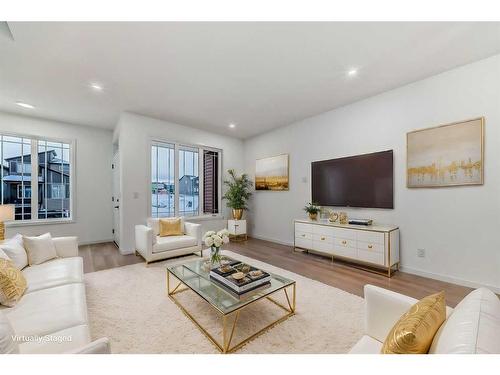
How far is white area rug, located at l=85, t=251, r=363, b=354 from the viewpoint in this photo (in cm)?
164

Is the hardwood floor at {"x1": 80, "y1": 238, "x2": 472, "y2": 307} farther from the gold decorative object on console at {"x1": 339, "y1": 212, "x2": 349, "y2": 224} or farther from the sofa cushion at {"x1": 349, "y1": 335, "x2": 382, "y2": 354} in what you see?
the sofa cushion at {"x1": 349, "y1": 335, "x2": 382, "y2": 354}

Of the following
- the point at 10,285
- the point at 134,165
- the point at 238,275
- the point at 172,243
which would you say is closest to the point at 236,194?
the point at 172,243

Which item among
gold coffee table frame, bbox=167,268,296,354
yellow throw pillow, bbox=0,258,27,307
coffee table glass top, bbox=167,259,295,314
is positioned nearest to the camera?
yellow throw pillow, bbox=0,258,27,307

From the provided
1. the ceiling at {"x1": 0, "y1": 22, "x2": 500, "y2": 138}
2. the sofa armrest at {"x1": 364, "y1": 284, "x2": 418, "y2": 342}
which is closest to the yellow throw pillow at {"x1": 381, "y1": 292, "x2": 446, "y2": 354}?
the sofa armrest at {"x1": 364, "y1": 284, "x2": 418, "y2": 342}

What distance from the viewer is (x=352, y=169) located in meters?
3.73

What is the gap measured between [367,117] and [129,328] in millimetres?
4206

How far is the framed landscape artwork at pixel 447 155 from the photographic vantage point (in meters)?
2.58

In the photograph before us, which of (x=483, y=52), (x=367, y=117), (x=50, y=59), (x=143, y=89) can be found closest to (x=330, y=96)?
(x=367, y=117)

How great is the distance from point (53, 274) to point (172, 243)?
5.39ft

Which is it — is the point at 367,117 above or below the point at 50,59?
below

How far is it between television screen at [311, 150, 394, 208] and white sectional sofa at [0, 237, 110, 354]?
3.70 meters

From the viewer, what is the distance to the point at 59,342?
1.14m

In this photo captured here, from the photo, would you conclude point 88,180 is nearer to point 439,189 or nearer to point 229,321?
point 229,321
